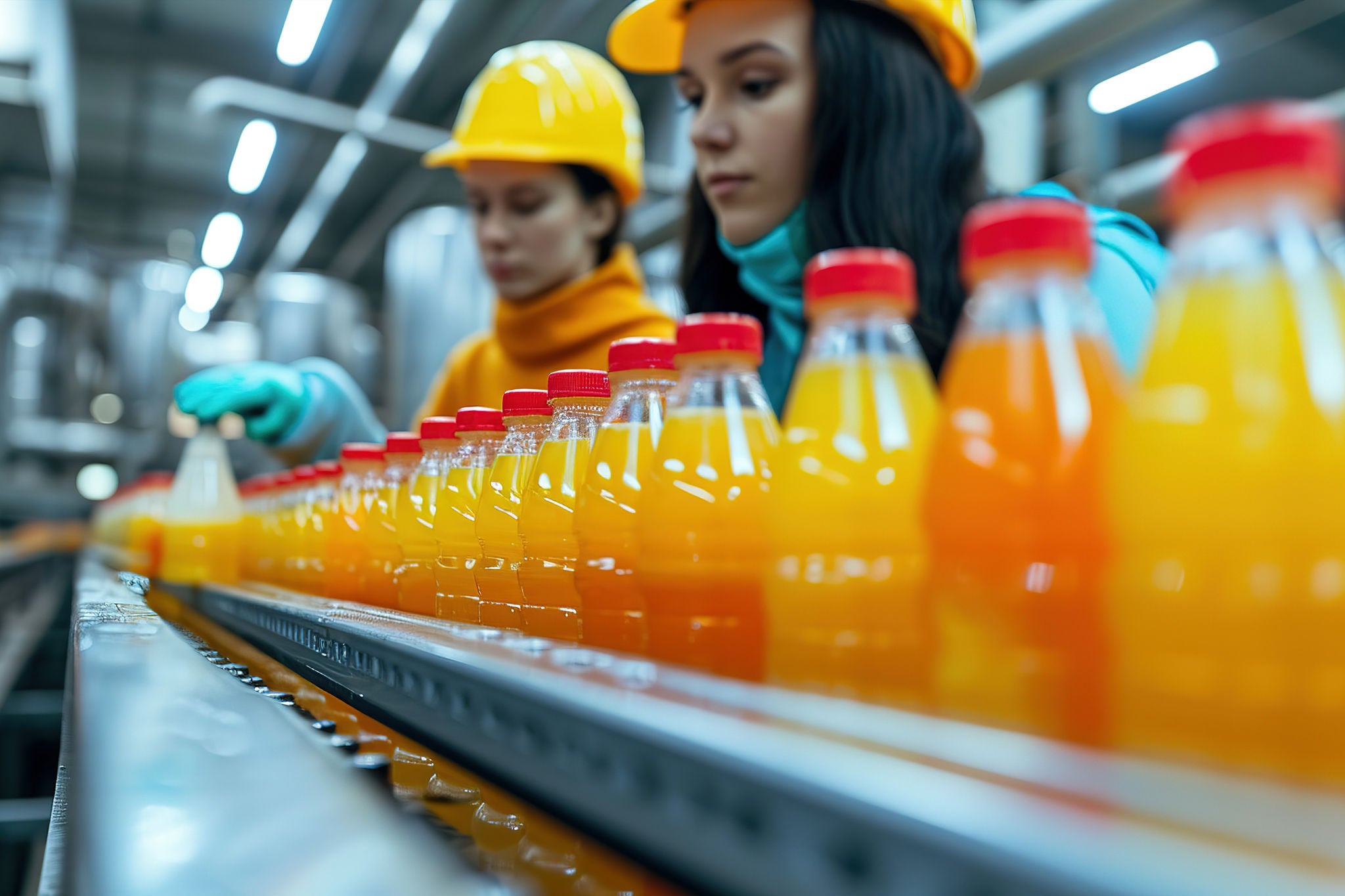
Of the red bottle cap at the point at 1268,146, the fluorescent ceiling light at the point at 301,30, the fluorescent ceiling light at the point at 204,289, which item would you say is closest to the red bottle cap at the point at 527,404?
the red bottle cap at the point at 1268,146

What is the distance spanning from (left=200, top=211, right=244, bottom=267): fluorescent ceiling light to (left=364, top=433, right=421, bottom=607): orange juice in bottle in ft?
28.0

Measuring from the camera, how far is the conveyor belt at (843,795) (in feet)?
0.96

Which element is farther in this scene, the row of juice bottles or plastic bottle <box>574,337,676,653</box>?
plastic bottle <box>574,337,676,653</box>

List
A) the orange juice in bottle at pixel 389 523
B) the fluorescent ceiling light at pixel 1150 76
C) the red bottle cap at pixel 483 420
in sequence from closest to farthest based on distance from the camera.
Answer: the red bottle cap at pixel 483 420
the orange juice in bottle at pixel 389 523
the fluorescent ceiling light at pixel 1150 76

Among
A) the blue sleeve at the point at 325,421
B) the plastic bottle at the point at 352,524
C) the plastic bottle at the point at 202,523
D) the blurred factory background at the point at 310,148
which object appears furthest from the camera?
the blurred factory background at the point at 310,148

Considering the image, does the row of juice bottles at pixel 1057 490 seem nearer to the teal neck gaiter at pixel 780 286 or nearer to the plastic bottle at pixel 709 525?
the plastic bottle at pixel 709 525

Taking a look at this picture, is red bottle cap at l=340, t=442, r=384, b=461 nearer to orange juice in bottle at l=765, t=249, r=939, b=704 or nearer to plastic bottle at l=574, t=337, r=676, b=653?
plastic bottle at l=574, t=337, r=676, b=653

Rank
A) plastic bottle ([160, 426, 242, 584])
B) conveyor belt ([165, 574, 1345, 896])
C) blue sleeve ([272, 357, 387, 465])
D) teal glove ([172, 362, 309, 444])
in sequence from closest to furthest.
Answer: conveyor belt ([165, 574, 1345, 896]) < plastic bottle ([160, 426, 242, 584]) < teal glove ([172, 362, 309, 444]) < blue sleeve ([272, 357, 387, 465])

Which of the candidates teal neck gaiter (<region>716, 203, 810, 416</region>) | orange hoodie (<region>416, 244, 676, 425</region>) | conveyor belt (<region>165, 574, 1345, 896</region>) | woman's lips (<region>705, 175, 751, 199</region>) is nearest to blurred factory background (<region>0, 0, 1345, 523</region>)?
orange hoodie (<region>416, 244, 676, 425</region>)

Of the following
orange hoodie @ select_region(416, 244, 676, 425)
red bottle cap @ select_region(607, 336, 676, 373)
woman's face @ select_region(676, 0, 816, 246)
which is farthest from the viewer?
orange hoodie @ select_region(416, 244, 676, 425)

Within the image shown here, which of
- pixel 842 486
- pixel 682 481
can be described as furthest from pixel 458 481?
pixel 842 486

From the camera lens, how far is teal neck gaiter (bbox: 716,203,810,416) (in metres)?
1.54

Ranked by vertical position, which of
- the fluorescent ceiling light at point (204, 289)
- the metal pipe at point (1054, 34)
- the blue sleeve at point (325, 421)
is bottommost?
the blue sleeve at point (325, 421)

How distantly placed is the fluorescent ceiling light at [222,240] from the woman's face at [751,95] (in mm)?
8438
